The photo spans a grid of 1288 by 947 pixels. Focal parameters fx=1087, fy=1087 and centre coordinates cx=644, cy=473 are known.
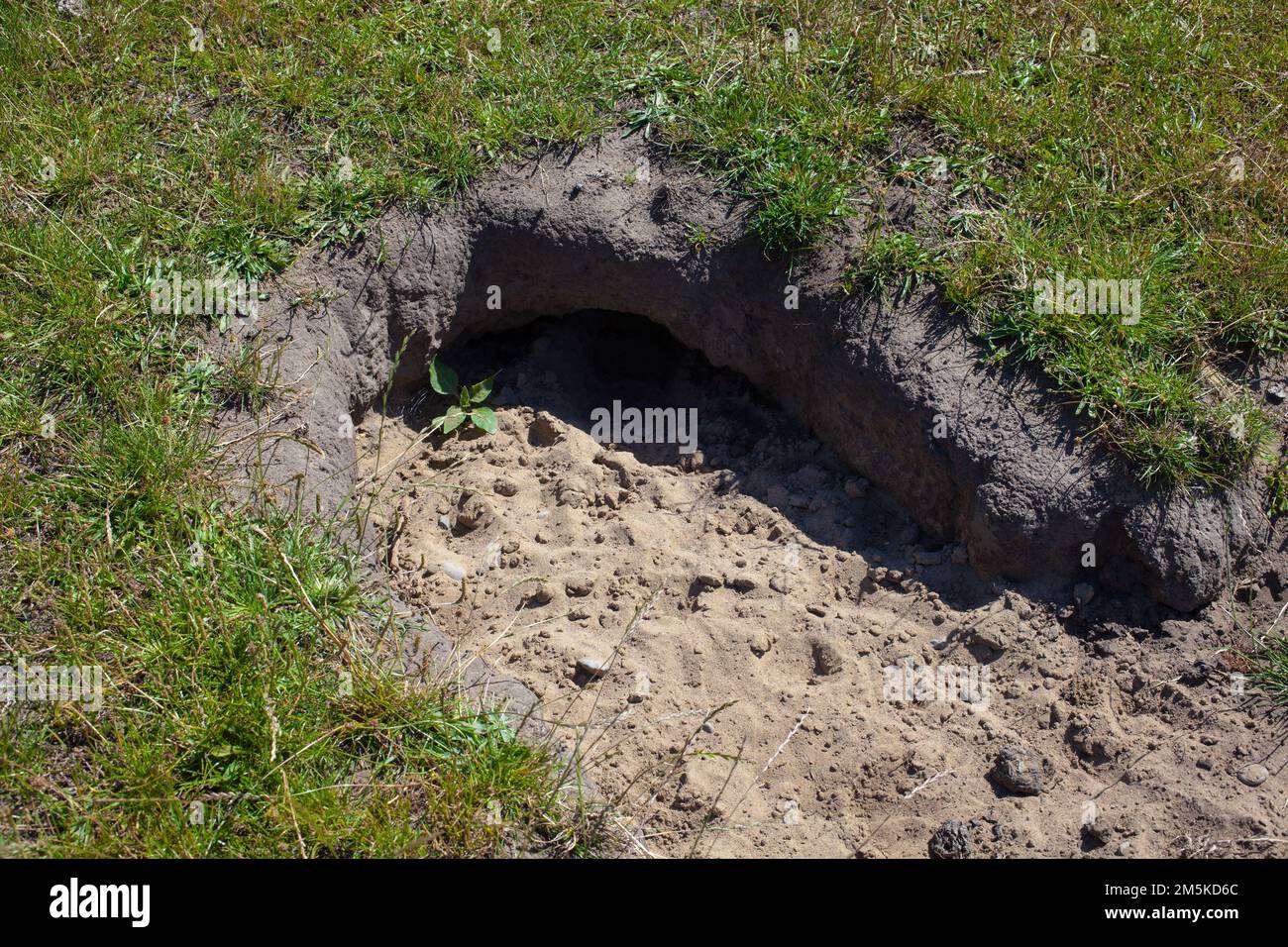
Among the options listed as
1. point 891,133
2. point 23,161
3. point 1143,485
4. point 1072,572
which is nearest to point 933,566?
point 1072,572

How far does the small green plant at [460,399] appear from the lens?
167 inches

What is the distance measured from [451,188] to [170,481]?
1553 mm

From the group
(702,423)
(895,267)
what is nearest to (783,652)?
(702,423)

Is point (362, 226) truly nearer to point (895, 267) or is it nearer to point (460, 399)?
point (460, 399)

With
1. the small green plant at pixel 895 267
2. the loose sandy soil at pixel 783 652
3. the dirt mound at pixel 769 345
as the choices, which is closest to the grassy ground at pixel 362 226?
the small green plant at pixel 895 267

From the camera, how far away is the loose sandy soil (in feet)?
10.4

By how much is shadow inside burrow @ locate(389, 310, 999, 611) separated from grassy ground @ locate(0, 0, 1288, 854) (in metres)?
0.67

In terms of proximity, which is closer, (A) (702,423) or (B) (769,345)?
(B) (769,345)

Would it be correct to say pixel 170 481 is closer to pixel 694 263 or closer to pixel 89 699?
pixel 89 699

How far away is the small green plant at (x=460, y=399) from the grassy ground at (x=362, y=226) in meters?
0.64

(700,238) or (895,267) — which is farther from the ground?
(700,238)

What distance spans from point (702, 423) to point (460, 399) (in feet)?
3.20

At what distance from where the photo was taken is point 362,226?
163 inches

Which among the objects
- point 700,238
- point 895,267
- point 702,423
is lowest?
point 702,423
